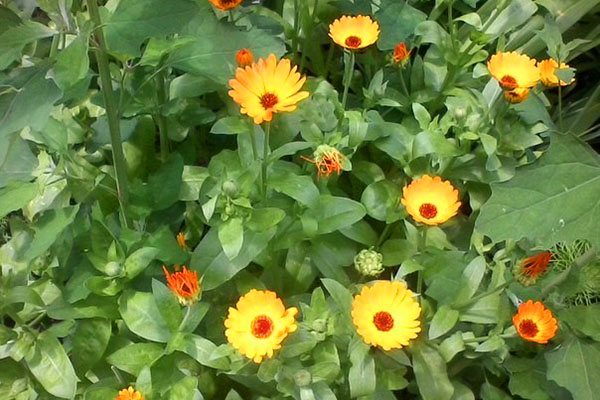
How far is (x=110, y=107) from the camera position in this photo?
938mm

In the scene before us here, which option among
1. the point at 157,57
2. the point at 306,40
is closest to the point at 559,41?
the point at 306,40

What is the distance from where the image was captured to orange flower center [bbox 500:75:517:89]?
41.4 inches

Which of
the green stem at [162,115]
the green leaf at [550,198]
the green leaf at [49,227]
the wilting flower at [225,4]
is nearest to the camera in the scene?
the green leaf at [550,198]

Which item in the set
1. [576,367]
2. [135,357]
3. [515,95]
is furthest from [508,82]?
[135,357]

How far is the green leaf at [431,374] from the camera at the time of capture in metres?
1.00

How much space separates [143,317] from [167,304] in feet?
0.19

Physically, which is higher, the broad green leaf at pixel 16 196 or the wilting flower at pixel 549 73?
the wilting flower at pixel 549 73

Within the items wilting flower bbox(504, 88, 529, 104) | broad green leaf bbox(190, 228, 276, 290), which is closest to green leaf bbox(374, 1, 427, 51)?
wilting flower bbox(504, 88, 529, 104)

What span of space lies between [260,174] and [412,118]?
1.19 ft

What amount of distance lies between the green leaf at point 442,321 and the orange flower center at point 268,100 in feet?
1.26

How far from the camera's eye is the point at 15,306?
1.09m

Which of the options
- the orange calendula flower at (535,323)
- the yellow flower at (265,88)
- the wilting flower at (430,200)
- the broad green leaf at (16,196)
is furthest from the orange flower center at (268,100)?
the orange calendula flower at (535,323)

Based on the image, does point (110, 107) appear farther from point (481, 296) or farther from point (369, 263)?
point (481, 296)

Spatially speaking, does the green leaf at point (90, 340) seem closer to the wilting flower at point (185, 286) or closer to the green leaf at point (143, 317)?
the green leaf at point (143, 317)
